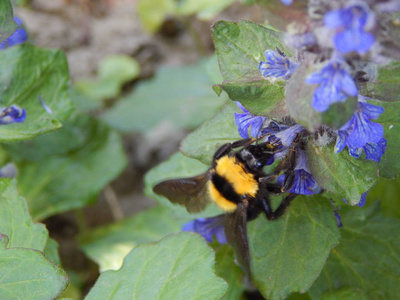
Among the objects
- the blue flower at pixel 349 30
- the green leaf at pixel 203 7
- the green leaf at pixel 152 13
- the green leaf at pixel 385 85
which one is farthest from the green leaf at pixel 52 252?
the green leaf at pixel 152 13

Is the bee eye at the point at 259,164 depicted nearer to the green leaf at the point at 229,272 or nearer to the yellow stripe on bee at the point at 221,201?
the yellow stripe on bee at the point at 221,201

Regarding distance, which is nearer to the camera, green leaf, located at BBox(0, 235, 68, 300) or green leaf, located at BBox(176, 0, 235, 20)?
green leaf, located at BBox(0, 235, 68, 300)

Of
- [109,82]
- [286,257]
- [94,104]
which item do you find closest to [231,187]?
[286,257]

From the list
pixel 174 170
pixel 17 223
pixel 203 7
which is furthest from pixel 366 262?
pixel 203 7

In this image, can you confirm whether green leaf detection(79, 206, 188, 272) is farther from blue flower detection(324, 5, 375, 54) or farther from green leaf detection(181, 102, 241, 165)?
blue flower detection(324, 5, 375, 54)

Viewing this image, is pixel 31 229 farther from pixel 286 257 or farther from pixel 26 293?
pixel 286 257

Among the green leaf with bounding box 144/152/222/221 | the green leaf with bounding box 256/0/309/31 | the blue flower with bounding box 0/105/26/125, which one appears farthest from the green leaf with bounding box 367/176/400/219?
the blue flower with bounding box 0/105/26/125
